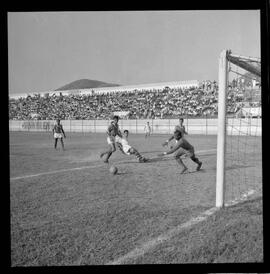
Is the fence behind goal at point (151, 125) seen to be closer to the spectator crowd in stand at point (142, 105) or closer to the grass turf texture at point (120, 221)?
the spectator crowd in stand at point (142, 105)

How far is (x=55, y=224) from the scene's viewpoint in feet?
11.6

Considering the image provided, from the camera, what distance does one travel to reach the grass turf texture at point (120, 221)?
3.09 meters

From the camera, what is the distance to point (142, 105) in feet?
39.6

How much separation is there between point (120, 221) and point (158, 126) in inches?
426

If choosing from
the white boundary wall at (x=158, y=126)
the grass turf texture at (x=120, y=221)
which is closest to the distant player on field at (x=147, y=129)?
the white boundary wall at (x=158, y=126)

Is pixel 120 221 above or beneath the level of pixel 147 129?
beneath

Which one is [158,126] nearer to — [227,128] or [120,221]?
[227,128]

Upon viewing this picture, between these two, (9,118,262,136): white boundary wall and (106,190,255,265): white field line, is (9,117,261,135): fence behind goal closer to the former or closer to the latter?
(9,118,262,136): white boundary wall

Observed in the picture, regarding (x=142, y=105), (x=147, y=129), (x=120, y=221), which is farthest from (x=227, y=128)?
(x=147, y=129)

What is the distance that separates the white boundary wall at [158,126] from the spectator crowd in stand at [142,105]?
0.44 meters
